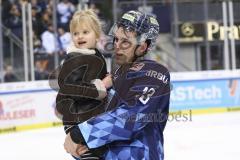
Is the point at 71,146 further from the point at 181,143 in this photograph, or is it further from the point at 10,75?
the point at 10,75

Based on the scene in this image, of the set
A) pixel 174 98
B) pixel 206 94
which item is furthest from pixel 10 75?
pixel 206 94

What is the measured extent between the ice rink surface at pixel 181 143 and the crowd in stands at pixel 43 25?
1.79 metres

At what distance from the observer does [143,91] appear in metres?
1.43

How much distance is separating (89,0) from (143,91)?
8.26m

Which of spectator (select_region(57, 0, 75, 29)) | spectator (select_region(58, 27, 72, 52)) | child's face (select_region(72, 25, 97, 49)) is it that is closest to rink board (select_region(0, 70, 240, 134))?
spectator (select_region(58, 27, 72, 52))

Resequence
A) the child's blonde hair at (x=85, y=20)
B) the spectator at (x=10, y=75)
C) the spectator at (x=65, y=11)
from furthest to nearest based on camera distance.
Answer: the spectator at (x=65, y=11)
the spectator at (x=10, y=75)
the child's blonde hair at (x=85, y=20)

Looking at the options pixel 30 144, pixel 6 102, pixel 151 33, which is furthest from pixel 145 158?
pixel 6 102

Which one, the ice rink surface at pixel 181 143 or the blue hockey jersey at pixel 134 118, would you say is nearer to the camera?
the blue hockey jersey at pixel 134 118

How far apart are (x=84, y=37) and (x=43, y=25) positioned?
7.06 m

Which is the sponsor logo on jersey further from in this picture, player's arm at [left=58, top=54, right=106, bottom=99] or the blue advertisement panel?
the blue advertisement panel

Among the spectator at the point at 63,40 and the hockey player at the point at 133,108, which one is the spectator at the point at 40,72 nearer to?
the spectator at the point at 63,40

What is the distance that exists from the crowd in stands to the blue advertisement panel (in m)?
1.90

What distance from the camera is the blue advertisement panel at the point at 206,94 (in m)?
8.78

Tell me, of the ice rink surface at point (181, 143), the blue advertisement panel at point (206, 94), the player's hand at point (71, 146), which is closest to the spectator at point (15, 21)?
the ice rink surface at point (181, 143)
